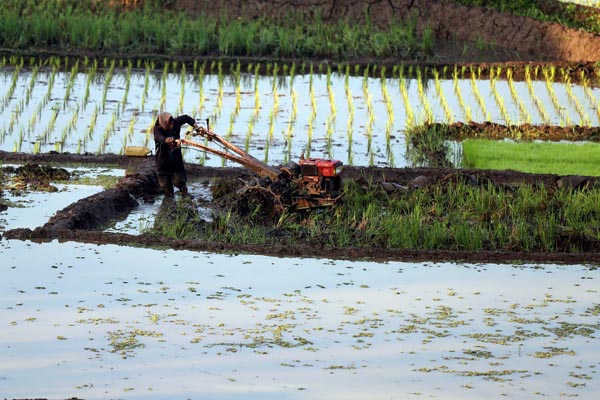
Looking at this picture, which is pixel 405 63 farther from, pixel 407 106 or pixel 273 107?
pixel 273 107

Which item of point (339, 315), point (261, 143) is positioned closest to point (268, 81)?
point (261, 143)

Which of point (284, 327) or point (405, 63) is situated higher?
point (405, 63)

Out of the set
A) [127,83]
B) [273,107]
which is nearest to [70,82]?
[127,83]

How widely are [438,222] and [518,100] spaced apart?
16.3ft

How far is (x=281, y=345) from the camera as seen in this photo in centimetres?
579

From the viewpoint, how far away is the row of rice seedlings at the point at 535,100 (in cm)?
1199

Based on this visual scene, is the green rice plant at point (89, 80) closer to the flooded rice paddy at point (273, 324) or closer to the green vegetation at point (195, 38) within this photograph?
the green vegetation at point (195, 38)

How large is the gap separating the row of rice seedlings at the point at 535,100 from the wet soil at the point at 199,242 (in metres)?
2.40

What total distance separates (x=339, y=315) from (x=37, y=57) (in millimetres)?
8647

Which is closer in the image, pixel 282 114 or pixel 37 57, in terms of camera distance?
pixel 282 114

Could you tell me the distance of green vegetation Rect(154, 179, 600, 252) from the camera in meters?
7.84

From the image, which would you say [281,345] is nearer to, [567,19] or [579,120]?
[579,120]

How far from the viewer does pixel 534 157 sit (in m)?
10.4

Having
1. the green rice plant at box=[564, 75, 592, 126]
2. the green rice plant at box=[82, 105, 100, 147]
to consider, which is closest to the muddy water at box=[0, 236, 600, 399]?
the green rice plant at box=[82, 105, 100, 147]
